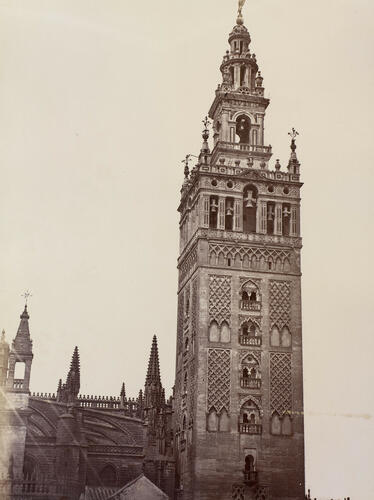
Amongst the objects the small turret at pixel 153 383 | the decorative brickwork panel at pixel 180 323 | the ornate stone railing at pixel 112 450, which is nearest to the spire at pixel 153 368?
the small turret at pixel 153 383

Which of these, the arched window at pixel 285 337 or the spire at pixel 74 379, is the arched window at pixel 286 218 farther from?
the spire at pixel 74 379

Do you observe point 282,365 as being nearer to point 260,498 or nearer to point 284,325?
point 284,325

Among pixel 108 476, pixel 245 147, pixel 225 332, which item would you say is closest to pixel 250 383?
pixel 225 332

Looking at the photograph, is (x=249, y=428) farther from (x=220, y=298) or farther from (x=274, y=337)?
(x=220, y=298)

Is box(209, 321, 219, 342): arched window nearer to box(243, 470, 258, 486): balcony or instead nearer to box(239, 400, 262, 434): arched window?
box(239, 400, 262, 434): arched window

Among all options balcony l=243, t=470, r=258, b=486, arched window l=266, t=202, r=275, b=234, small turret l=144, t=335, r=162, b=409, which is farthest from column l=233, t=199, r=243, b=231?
balcony l=243, t=470, r=258, b=486

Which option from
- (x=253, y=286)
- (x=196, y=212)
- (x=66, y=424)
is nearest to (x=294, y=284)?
(x=253, y=286)
